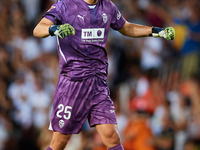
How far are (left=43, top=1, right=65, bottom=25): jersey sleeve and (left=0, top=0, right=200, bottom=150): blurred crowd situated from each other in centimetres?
345

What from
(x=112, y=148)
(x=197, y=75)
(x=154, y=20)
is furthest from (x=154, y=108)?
(x=112, y=148)

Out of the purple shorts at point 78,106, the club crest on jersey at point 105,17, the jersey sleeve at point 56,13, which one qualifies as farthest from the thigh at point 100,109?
the jersey sleeve at point 56,13

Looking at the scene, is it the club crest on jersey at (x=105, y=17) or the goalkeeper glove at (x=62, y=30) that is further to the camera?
the club crest on jersey at (x=105, y=17)

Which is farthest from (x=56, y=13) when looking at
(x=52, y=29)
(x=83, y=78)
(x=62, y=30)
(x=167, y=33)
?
(x=167, y=33)

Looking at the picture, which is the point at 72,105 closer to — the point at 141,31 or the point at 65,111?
the point at 65,111

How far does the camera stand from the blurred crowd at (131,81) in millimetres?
7590

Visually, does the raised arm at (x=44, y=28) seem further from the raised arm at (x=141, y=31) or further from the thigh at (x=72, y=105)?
the raised arm at (x=141, y=31)

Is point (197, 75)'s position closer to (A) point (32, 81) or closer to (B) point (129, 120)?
(B) point (129, 120)

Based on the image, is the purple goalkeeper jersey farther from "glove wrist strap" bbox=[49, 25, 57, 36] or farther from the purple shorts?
"glove wrist strap" bbox=[49, 25, 57, 36]

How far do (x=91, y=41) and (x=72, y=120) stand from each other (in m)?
0.94

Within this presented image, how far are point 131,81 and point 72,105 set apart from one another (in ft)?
13.9

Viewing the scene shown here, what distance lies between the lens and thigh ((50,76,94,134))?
485 centimetres

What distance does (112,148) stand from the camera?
15.8 ft

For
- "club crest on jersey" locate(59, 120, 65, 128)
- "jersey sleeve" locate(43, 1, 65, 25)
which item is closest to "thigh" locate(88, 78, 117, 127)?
"club crest on jersey" locate(59, 120, 65, 128)
